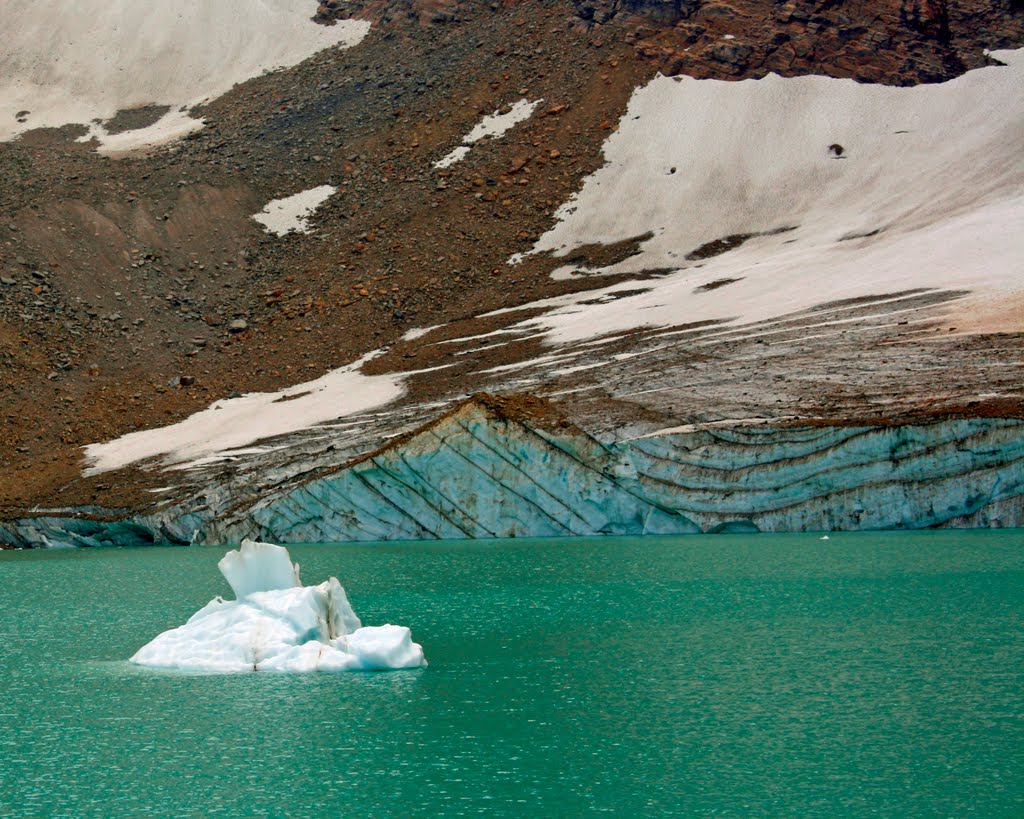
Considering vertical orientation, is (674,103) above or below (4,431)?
above

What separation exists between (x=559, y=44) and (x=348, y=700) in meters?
68.5

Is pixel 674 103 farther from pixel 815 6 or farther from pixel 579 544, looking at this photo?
pixel 579 544

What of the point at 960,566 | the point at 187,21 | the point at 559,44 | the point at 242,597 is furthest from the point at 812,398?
the point at 187,21

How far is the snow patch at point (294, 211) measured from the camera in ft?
243

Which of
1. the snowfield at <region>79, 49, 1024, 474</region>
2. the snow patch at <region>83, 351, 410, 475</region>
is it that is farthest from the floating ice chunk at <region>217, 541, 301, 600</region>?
the snow patch at <region>83, 351, 410, 475</region>

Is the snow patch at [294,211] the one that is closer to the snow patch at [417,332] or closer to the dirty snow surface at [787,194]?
the snow patch at [417,332]

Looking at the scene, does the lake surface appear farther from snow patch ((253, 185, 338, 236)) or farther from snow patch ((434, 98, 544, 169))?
snow patch ((434, 98, 544, 169))

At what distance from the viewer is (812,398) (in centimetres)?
4234

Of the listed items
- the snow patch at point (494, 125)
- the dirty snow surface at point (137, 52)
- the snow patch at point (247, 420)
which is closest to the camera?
the snow patch at point (247, 420)

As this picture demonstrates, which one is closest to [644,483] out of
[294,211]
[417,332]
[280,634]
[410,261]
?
[280,634]

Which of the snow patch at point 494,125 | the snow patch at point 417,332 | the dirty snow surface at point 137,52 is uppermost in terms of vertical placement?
the dirty snow surface at point 137,52

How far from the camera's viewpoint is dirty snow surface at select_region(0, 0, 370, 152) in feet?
284

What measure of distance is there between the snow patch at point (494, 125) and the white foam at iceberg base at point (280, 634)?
187 ft

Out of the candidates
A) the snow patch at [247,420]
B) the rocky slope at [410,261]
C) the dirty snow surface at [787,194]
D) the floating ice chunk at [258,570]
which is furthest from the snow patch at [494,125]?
the floating ice chunk at [258,570]
